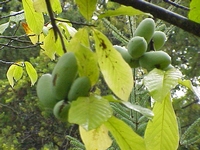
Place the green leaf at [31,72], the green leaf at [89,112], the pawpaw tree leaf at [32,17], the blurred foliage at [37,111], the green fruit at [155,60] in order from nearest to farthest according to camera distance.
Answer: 1. the green leaf at [89,112]
2. the green fruit at [155,60]
3. the pawpaw tree leaf at [32,17]
4. the green leaf at [31,72]
5. the blurred foliage at [37,111]

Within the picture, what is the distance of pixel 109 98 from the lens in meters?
0.45

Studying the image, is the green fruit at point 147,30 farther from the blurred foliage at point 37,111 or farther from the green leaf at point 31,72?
the blurred foliage at point 37,111

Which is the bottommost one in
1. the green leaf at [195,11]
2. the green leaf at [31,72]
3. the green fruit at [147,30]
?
the green leaf at [31,72]

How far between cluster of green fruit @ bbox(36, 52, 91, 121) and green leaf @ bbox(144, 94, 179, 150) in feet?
0.49

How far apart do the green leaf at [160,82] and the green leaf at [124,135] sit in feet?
0.18

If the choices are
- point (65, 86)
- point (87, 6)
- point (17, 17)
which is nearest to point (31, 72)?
point (17, 17)

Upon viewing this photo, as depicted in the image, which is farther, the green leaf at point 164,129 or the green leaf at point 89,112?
the green leaf at point 164,129

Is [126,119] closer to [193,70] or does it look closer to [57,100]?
[57,100]

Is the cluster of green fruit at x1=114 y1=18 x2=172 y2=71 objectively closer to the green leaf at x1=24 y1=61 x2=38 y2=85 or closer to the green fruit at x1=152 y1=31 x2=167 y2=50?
the green fruit at x1=152 y1=31 x2=167 y2=50

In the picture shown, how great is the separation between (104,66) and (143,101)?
1240 mm

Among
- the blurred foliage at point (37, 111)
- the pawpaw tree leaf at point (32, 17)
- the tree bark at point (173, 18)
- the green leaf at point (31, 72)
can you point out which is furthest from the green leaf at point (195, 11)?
the blurred foliage at point (37, 111)

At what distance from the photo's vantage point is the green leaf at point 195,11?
20.1 inches

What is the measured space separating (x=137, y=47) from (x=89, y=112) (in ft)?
0.46

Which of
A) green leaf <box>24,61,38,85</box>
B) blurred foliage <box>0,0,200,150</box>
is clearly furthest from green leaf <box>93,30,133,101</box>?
blurred foliage <box>0,0,200,150</box>
